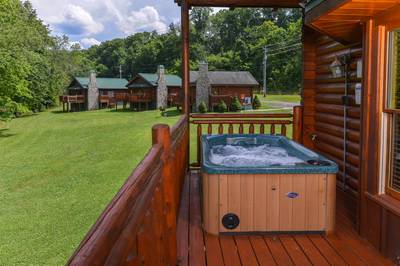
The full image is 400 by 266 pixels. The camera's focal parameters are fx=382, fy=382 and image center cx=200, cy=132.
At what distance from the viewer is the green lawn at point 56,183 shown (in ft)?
19.6

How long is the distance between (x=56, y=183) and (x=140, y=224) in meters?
8.78

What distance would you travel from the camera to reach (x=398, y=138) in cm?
268

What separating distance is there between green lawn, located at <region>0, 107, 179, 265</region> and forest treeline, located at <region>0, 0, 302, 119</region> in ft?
14.0

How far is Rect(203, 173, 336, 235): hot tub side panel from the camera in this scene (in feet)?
10.4

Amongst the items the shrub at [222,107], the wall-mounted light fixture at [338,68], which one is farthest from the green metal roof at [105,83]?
the wall-mounted light fixture at [338,68]

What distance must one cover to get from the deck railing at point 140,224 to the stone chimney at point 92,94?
33.3 metres

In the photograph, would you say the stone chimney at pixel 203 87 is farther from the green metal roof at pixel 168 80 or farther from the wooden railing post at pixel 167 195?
the wooden railing post at pixel 167 195

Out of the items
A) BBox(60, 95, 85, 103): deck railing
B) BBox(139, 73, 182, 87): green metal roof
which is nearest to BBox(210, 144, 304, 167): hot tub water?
BBox(139, 73, 182, 87): green metal roof

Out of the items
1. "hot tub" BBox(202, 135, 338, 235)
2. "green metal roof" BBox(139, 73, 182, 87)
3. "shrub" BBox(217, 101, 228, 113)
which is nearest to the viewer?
"hot tub" BBox(202, 135, 338, 235)

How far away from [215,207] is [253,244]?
43cm

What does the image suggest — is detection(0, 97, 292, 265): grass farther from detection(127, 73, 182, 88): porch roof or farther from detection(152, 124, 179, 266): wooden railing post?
detection(127, 73, 182, 88): porch roof

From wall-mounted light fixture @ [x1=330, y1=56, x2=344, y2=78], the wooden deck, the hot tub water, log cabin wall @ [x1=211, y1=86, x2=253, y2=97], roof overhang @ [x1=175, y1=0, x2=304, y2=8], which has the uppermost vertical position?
roof overhang @ [x1=175, y1=0, x2=304, y2=8]

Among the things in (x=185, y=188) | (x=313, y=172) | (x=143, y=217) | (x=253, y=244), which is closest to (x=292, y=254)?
(x=253, y=244)

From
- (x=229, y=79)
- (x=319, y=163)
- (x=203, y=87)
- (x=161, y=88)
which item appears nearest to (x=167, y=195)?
(x=319, y=163)
